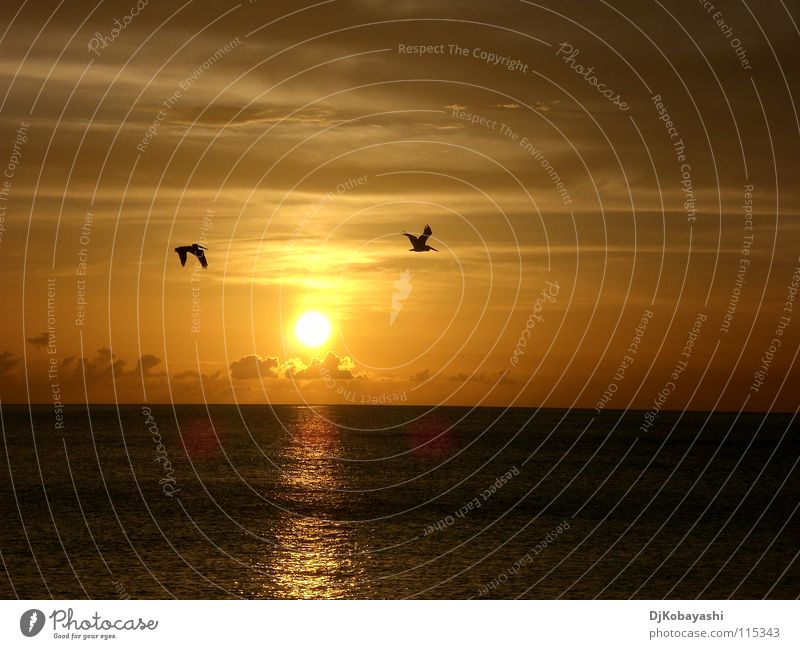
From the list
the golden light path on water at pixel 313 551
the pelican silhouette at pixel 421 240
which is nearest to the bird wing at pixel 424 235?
the pelican silhouette at pixel 421 240

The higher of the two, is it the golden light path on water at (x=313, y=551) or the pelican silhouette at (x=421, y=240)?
the pelican silhouette at (x=421, y=240)

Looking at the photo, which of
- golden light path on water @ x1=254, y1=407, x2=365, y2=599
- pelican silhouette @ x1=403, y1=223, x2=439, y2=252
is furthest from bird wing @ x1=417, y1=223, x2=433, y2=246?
golden light path on water @ x1=254, y1=407, x2=365, y2=599

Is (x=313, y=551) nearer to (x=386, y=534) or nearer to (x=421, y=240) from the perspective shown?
(x=386, y=534)

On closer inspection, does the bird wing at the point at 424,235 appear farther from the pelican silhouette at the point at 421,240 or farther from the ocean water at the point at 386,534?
the ocean water at the point at 386,534

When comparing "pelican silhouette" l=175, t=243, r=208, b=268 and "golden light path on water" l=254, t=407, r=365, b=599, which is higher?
"pelican silhouette" l=175, t=243, r=208, b=268

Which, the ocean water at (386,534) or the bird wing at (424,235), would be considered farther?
the ocean water at (386,534)

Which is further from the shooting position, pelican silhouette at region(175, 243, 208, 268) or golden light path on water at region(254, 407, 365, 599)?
golden light path on water at region(254, 407, 365, 599)

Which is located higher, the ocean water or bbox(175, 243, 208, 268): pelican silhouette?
bbox(175, 243, 208, 268): pelican silhouette

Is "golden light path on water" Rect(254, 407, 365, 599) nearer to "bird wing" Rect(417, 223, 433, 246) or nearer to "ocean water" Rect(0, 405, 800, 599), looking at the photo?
"ocean water" Rect(0, 405, 800, 599)

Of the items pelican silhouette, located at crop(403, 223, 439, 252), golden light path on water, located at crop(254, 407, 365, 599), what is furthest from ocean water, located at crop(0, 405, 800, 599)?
pelican silhouette, located at crop(403, 223, 439, 252)

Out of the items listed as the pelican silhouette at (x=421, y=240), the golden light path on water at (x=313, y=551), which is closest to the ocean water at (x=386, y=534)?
the golden light path on water at (x=313, y=551)

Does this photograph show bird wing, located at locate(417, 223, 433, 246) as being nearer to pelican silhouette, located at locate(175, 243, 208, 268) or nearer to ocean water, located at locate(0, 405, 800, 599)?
pelican silhouette, located at locate(175, 243, 208, 268)

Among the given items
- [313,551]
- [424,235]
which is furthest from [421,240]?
[313,551]
